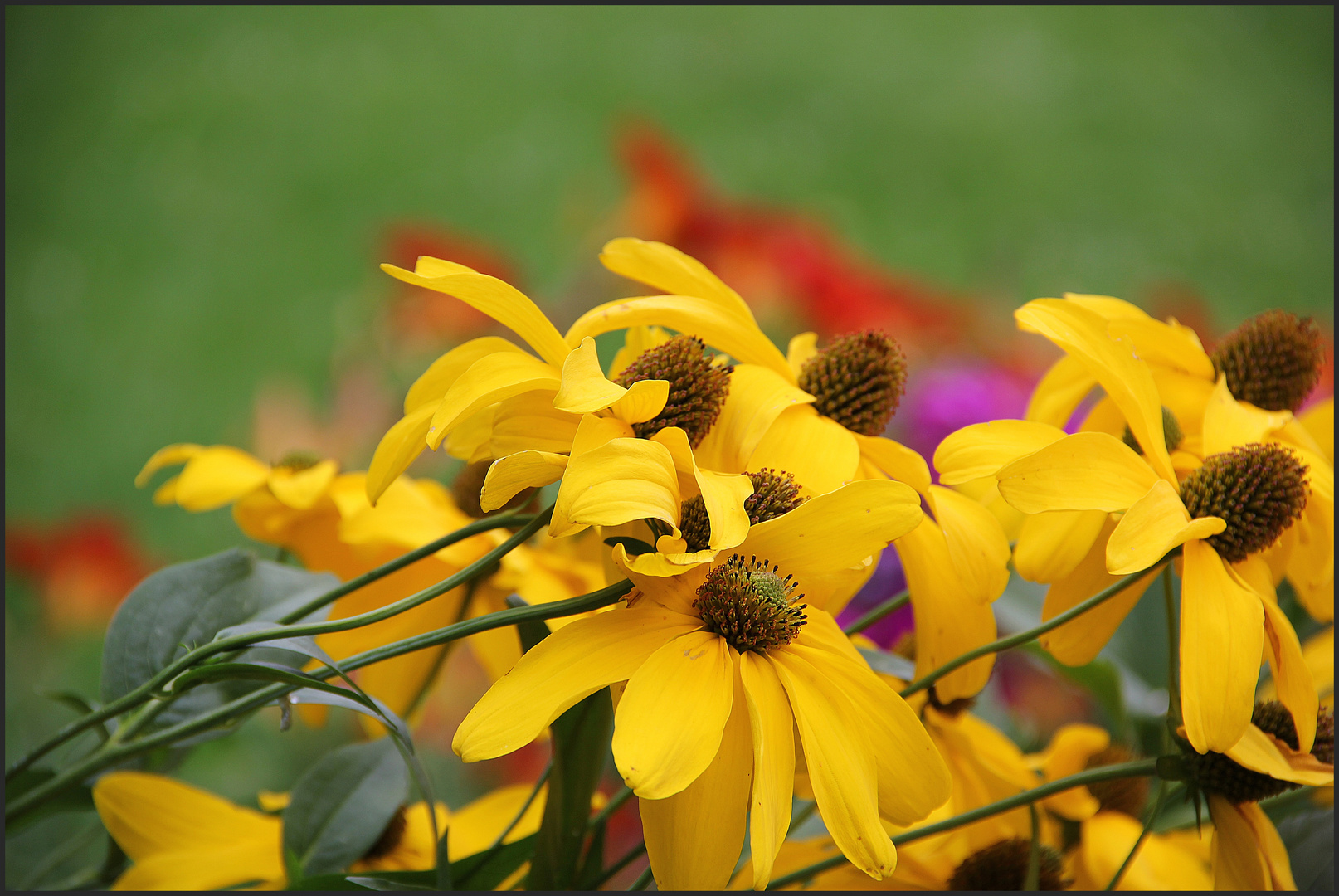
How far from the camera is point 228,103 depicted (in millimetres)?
1964

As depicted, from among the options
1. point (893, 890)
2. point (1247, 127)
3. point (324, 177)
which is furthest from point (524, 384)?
point (1247, 127)

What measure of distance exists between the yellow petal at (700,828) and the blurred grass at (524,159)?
1.05m

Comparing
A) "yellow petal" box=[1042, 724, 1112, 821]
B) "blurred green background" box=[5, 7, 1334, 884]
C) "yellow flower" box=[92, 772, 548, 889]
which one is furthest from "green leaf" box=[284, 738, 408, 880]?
"blurred green background" box=[5, 7, 1334, 884]

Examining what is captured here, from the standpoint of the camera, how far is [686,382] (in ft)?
0.87

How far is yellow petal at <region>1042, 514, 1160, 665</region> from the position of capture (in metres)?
0.30

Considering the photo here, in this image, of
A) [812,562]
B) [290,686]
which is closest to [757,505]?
[812,562]

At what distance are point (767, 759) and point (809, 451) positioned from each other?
9 cm

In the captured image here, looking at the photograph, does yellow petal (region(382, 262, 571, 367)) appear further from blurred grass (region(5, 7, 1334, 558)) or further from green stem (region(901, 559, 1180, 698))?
blurred grass (region(5, 7, 1334, 558))

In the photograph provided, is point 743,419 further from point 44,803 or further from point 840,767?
point 44,803

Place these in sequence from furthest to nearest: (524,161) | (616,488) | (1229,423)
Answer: (524,161), (1229,423), (616,488)

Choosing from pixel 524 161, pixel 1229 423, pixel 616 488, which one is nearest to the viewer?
pixel 616 488

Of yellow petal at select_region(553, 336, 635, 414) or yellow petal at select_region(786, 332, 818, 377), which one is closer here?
yellow petal at select_region(553, 336, 635, 414)

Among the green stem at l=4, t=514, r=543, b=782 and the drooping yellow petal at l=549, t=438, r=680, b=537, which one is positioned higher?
the drooping yellow petal at l=549, t=438, r=680, b=537

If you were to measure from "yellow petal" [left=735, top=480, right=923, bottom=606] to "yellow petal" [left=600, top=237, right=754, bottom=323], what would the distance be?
8 cm
